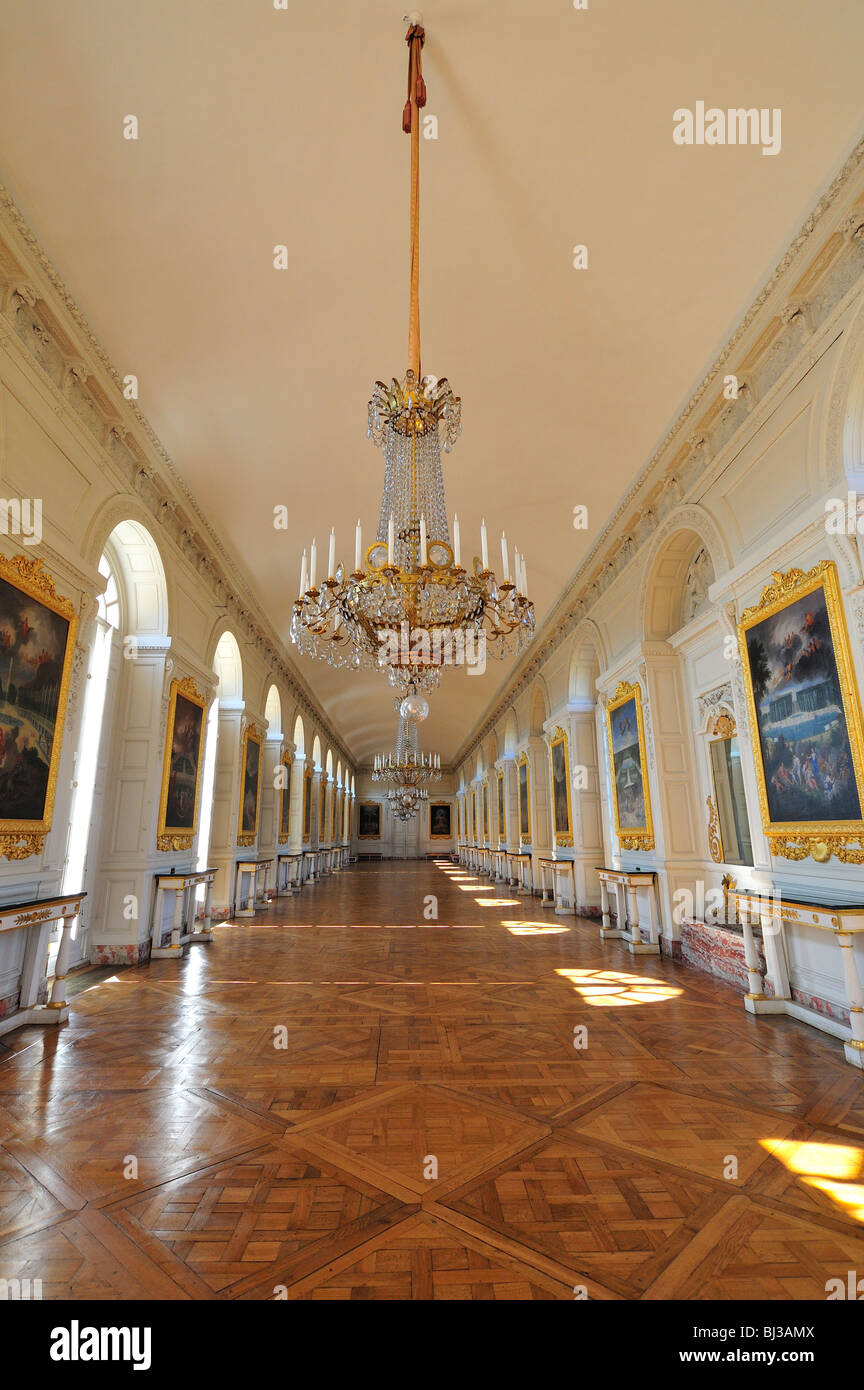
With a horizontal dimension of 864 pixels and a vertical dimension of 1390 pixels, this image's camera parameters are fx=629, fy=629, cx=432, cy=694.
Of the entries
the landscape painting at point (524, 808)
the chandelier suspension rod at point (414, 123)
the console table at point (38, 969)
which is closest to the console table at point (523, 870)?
the landscape painting at point (524, 808)

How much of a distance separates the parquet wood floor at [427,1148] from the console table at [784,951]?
0.59ft

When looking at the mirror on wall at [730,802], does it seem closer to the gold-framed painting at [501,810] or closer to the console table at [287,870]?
the console table at [287,870]

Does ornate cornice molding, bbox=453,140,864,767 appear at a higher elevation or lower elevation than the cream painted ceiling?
lower

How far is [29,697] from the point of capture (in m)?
4.49

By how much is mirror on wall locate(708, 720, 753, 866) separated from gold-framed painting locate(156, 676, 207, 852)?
6.07 meters

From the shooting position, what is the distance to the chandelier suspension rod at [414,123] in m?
3.23

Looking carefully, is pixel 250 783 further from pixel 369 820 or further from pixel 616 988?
pixel 369 820

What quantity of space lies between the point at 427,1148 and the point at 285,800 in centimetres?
1220

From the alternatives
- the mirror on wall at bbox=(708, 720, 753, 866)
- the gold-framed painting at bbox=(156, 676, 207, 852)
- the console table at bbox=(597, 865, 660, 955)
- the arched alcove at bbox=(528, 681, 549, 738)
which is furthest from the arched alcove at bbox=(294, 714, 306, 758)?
the mirror on wall at bbox=(708, 720, 753, 866)

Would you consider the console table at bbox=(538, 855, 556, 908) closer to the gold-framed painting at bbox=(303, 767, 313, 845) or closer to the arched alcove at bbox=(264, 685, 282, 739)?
the arched alcove at bbox=(264, 685, 282, 739)

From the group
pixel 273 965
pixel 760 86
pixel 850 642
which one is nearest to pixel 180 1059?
pixel 273 965

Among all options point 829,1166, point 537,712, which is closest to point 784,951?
point 829,1166

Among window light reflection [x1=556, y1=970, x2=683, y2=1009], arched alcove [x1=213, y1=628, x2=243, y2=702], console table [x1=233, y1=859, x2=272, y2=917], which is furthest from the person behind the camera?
console table [x1=233, y1=859, x2=272, y2=917]

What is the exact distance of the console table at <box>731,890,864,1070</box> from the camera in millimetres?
3705
